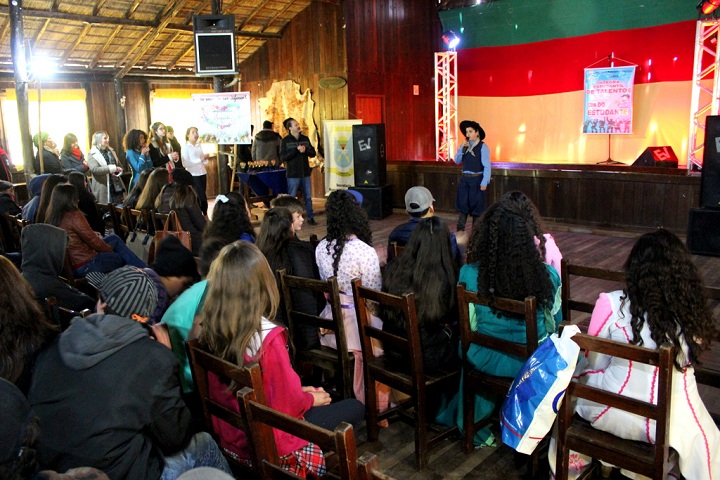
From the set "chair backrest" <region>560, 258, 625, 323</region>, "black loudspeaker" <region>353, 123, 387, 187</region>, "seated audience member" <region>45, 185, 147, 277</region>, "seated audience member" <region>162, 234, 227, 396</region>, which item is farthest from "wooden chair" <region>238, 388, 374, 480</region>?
"black loudspeaker" <region>353, 123, 387, 187</region>

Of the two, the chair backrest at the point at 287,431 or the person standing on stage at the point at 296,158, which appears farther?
the person standing on stage at the point at 296,158

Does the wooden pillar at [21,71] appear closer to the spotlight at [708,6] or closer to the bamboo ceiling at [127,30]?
the bamboo ceiling at [127,30]

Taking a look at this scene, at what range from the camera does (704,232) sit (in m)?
5.97

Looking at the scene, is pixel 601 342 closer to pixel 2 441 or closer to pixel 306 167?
pixel 2 441

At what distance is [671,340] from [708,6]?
6107 millimetres

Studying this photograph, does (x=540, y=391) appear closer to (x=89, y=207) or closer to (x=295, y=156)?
(x=89, y=207)

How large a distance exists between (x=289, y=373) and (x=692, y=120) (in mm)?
6867

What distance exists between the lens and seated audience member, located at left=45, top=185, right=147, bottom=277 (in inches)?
162

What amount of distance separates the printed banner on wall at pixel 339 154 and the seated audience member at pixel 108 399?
8.33 m

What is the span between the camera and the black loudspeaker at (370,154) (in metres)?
8.91

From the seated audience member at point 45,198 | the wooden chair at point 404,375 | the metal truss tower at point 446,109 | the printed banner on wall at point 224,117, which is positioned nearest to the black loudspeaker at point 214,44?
the printed banner on wall at point 224,117

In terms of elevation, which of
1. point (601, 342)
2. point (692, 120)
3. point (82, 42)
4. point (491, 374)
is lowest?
point (491, 374)

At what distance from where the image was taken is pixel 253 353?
2059 mm

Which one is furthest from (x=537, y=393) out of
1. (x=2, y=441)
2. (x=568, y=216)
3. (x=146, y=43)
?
Result: (x=146, y=43)
